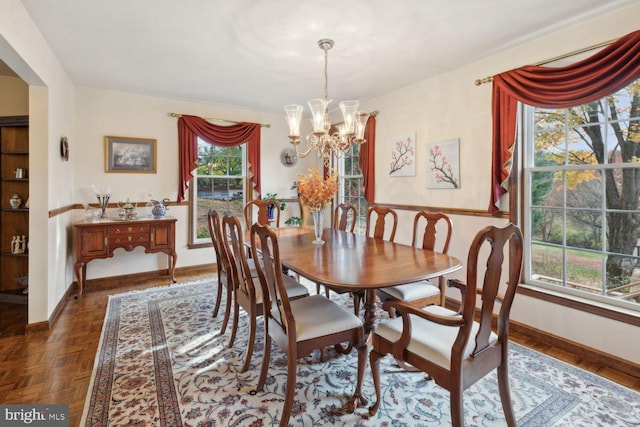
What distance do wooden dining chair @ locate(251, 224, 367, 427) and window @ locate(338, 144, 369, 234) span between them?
122 inches

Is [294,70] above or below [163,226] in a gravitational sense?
above

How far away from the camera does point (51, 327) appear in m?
2.95

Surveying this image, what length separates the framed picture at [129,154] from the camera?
4289 millimetres

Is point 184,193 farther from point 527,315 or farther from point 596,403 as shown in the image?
point 596,403

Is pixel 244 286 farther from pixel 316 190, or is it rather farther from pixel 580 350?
pixel 580 350

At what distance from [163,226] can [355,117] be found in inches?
115

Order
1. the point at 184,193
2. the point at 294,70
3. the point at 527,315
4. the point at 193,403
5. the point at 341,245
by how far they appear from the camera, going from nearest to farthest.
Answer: the point at 193,403, the point at 341,245, the point at 527,315, the point at 294,70, the point at 184,193

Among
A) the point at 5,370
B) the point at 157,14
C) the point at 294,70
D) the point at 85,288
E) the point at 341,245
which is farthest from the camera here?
the point at 85,288

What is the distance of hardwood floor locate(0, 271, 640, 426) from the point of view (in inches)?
78.5

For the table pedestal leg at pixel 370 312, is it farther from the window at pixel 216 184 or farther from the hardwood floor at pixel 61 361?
the window at pixel 216 184

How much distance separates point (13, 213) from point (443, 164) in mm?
4810

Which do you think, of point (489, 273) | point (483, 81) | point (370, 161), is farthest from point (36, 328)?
point (483, 81)

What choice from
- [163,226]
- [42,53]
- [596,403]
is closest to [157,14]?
[42,53]

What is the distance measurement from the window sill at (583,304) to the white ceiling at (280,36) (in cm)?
214
